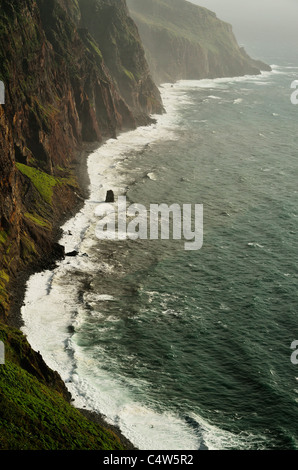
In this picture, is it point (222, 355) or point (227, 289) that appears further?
point (227, 289)

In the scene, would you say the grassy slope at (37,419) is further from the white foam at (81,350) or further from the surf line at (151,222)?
the surf line at (151,222)

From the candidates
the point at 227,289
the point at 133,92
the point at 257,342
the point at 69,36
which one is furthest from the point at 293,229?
the point at 133,92

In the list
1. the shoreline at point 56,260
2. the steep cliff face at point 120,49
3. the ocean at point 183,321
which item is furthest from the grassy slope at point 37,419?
the steep cliff face at point 120,49

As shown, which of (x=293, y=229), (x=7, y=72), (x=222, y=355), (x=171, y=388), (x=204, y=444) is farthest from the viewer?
(x=293, y=229)

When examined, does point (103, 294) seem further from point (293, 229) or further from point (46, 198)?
point (293, 229)

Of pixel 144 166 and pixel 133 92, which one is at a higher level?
pixel 133 92

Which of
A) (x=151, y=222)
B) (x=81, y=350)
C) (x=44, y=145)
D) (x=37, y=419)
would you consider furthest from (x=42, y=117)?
(x=37, y=419)
